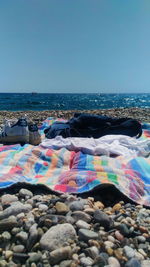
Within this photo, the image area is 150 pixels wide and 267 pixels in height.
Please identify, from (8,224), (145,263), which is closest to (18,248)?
(8,224)

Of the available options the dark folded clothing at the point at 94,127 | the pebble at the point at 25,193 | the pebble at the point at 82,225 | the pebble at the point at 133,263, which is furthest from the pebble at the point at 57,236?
the dark folded clothing at the point at 94,127

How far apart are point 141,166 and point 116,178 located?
670 mm

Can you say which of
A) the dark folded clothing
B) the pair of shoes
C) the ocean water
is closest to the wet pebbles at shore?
the pair of shoes

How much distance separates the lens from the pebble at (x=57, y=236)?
Answer: 1760 millimetres

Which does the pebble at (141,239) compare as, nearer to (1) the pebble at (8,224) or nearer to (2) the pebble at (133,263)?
(2) the pebble at (133,263)

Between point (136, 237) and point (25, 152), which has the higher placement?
point (25, 152)

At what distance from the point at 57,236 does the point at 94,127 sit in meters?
4.03

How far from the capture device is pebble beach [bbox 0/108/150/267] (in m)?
1.67

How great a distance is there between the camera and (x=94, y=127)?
225 inches

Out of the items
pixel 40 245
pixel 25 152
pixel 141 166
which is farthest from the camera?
pixel 25 152

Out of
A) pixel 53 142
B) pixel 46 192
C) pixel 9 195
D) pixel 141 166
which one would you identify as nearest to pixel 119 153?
pixel 141 166

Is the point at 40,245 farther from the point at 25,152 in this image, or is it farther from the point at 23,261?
the point at 25,152

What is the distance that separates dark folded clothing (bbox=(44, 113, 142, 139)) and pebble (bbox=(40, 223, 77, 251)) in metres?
3.51

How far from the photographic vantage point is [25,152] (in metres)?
3.83
